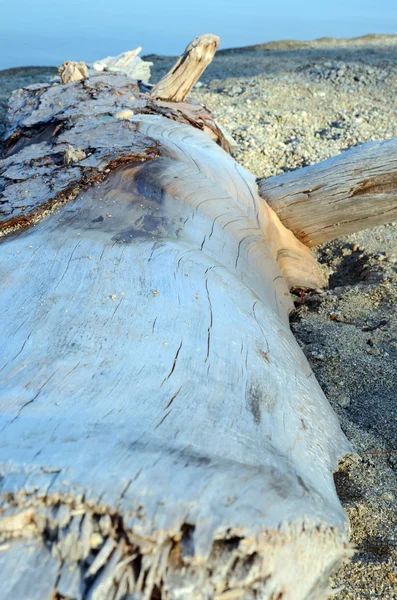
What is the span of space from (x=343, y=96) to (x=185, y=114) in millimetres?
2813

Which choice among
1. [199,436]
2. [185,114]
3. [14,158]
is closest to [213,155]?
[185,114]

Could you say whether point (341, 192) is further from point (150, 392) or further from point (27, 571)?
point (27, 571)

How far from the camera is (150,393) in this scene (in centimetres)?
141

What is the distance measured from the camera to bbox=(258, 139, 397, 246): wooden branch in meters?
3.19

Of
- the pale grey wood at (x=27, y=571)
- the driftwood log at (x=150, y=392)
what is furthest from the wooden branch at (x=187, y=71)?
the pale grey wood at (x=27, y=571)

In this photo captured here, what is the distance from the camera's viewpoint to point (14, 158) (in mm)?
2830

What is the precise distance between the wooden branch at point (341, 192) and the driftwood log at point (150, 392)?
12.9 inches

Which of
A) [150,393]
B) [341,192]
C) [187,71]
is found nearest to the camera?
[150,393]

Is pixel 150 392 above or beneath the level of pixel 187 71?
beneath

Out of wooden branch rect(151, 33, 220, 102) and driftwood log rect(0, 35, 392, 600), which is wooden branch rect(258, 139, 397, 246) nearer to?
driftwood log rect(0, 35, 392, 600)

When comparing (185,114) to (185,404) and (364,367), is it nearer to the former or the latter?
(364,367)

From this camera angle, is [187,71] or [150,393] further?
[187,71]

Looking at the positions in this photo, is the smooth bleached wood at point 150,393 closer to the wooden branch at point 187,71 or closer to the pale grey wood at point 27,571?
the pale grey wood at point 27,571

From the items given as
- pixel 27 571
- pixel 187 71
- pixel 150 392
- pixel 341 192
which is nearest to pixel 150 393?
pixel 150 392
